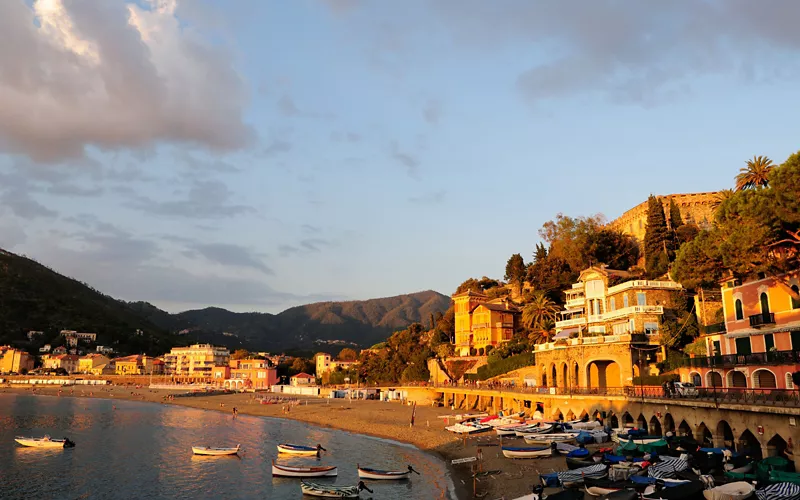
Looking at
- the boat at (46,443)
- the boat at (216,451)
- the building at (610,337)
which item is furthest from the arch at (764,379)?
the boat at (46,443)

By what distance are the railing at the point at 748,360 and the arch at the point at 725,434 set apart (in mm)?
4895

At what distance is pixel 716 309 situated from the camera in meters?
50.8

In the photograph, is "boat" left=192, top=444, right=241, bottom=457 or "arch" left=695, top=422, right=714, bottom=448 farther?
"boat" left=192, top=444, right=241, bottom=457

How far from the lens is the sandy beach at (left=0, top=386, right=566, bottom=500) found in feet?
112

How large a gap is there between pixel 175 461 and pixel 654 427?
38.2 meters

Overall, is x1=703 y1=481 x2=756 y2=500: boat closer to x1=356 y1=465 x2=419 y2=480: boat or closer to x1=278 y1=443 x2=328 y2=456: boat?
x1=356 y1=465 x2=419 y2=480: boat

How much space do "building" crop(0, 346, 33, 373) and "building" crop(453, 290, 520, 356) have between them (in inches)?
6063

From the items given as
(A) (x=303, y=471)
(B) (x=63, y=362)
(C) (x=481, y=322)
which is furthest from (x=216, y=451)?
(B) (x=63, y=362)

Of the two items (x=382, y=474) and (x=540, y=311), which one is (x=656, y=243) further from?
(x=382, y=474)

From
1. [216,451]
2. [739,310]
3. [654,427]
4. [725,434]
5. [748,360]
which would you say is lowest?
[216,451]

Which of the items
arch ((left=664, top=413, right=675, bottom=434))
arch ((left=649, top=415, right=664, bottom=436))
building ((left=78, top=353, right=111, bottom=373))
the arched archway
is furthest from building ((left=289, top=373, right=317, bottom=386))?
arch ((left=664, top=413, right=675, bottom=434))

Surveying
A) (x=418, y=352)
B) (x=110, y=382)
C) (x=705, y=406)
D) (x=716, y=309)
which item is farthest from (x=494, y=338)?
(x=110, y=382)

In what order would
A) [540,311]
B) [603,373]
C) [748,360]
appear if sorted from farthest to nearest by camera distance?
[540,311], [603,373], [748,360]

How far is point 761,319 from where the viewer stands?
37.3m
